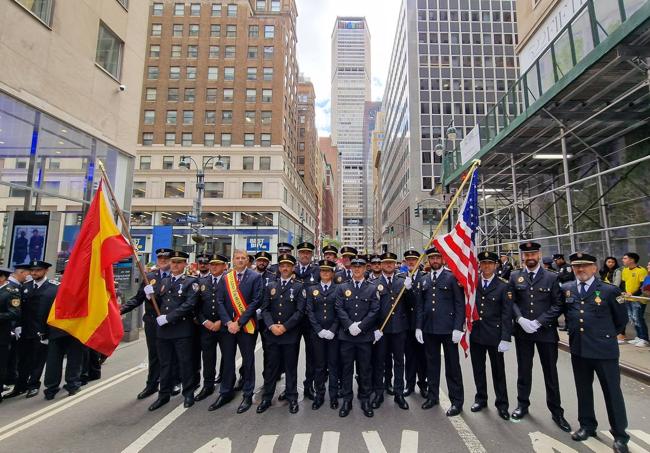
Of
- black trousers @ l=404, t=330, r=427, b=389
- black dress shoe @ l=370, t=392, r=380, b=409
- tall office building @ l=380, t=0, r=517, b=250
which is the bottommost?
black dress shoe @ l=370, t=392, r=380, b=409

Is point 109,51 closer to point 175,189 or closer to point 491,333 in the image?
point 491,333

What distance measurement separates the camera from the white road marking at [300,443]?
4.07 meters

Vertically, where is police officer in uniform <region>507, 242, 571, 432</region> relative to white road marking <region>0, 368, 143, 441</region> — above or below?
above

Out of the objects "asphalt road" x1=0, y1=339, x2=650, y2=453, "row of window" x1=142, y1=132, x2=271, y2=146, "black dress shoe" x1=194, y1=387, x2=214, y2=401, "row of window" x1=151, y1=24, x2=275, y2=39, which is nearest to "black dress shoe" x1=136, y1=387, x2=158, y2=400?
"asphalt road" x1=0, y1=339, x2=650, y2=453

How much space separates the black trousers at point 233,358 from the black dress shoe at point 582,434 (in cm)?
437

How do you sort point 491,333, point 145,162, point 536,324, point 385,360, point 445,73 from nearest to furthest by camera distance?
point 536,324 < point 491,333 < point 385,360 < point 145,162 < point 445,73

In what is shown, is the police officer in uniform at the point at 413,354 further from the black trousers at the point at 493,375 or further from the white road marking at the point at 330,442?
the white road marking at the point at 330,442

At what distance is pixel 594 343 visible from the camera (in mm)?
4332

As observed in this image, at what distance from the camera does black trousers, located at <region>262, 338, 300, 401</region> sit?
17.6ft

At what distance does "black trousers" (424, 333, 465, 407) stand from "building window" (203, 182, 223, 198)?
40.9 metres

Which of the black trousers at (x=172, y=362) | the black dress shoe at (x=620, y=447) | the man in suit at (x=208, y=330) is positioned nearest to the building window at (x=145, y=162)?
the man in suit at (x=208, y=330)

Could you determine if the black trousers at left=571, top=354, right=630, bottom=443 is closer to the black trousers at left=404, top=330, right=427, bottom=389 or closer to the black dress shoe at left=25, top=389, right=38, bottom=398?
the black trousers at left=404, top=330, right=427, bottom=389

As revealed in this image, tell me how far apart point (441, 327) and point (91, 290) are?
5.46m

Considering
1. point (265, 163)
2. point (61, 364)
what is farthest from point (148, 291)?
point (265, 163)
